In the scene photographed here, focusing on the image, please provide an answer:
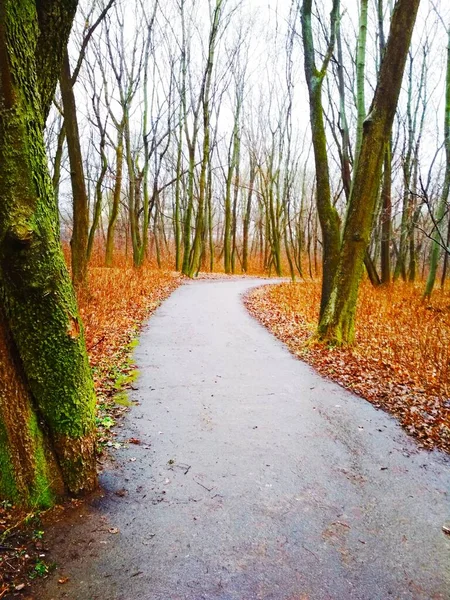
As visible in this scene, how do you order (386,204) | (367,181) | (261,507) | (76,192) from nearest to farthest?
(261,507) → (367,181) → (76,192) → (386,204)

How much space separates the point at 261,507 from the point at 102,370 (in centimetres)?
361

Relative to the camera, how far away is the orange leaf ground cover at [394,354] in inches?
192

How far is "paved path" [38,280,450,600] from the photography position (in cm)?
241

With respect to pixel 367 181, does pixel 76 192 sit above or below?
above

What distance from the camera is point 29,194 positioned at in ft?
8.29

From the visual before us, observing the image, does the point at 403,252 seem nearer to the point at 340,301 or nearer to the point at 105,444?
the point at 340,301

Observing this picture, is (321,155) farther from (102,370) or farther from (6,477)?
(6,477)

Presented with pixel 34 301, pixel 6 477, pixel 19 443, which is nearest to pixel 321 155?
pixel 34 301

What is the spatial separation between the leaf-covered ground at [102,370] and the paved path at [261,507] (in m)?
0.18

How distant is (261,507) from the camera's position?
3.11 m

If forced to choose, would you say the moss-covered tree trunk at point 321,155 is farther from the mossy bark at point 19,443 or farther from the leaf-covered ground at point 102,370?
the mossy bark at point 19,443

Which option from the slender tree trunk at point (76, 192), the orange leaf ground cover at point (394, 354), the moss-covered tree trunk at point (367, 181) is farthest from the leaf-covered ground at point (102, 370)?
the moss-covered tree trunk at point (367, 181)

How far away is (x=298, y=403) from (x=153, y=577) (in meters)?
3.11

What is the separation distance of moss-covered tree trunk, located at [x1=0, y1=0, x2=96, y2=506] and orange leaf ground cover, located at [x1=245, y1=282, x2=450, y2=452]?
146 inches
